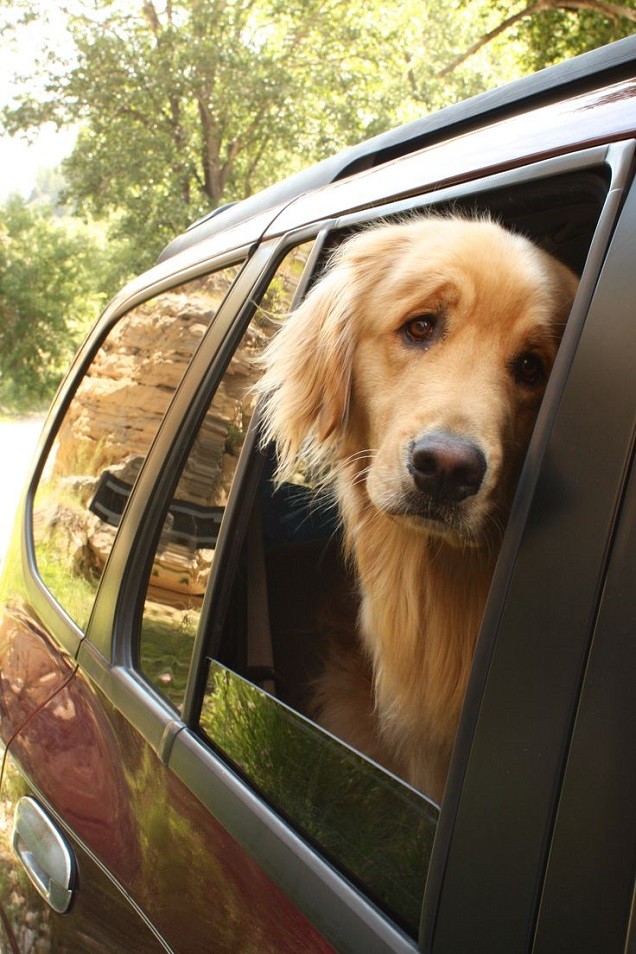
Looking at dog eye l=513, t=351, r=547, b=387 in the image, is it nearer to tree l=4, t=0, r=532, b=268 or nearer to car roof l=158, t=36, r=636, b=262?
car roof l=158, t=36, r=636, b=262

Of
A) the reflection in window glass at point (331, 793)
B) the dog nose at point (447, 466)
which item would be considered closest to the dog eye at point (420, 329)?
the dog nose at point (447, 466)

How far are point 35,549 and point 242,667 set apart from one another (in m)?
1.40

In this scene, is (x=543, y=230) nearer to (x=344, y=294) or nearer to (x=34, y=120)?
(x=344, y=294)

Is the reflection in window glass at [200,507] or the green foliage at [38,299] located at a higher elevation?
the green foliage at [38,299]

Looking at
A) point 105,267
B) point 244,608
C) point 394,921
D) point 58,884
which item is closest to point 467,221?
point 244,608

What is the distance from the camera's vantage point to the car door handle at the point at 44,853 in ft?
6.23

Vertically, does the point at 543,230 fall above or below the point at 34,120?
below

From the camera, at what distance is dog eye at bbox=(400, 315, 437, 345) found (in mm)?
2070

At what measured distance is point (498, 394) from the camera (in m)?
1.80

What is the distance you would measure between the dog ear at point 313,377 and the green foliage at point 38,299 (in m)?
30.1

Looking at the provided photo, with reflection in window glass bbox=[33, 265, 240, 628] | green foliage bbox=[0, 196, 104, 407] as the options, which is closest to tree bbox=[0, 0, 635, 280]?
green foliage bbox=[0, 196, 104, 407]

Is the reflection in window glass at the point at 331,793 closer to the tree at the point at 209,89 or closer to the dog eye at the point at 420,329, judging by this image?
the dog eye at the point at 420,329

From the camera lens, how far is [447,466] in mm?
1691

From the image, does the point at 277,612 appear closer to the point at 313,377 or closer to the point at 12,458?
the point at 313,377
